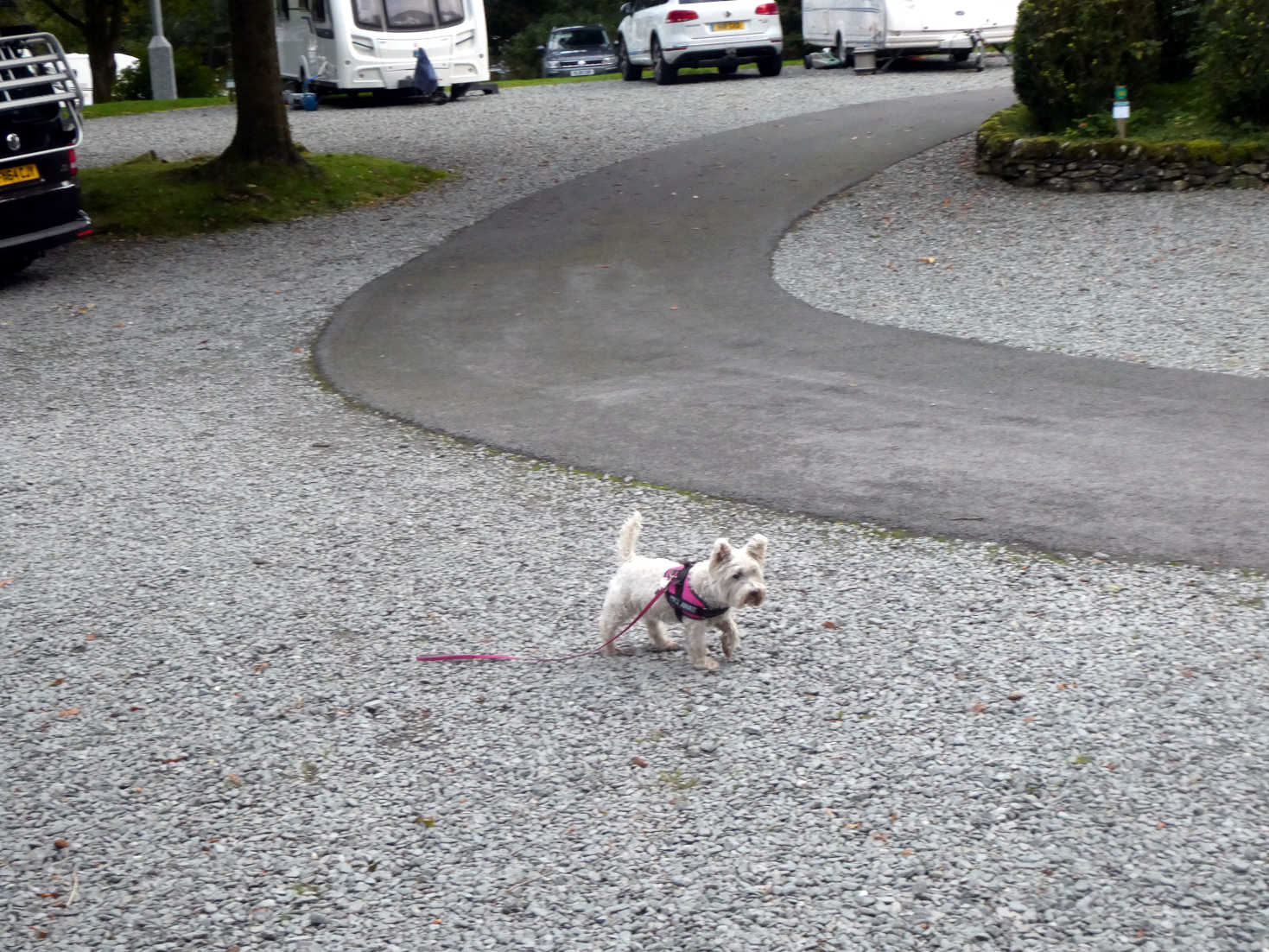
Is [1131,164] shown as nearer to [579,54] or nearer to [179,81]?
[579,54]

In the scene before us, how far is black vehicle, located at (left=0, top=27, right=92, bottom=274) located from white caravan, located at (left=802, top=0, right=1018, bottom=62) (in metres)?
16.2

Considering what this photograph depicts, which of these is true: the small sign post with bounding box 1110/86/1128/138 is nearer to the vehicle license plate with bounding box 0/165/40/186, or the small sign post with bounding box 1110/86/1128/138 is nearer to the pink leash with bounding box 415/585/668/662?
the vehicle license plate with bounding box 0/165/40/186

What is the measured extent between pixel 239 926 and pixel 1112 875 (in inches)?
98.2

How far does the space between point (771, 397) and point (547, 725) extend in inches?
174

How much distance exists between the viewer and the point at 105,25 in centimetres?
3778

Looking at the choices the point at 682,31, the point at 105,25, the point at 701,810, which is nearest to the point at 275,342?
the point at 701,810

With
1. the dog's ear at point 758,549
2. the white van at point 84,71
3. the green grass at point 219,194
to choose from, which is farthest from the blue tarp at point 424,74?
the dog's ear at point 758,549

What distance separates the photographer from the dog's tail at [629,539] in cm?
532

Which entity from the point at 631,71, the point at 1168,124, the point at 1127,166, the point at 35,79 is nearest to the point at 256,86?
the point at 35,79

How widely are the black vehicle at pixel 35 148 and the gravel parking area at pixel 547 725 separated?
4813 millimetres

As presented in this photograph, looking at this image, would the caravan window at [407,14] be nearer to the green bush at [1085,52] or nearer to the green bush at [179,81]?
the green bush at [1085,52]

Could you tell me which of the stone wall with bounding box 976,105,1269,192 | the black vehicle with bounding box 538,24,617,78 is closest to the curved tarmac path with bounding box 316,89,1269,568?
the stone wall with bounding box 976,105,1269,192

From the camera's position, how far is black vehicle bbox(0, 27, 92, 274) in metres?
12.9

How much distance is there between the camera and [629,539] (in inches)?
211
